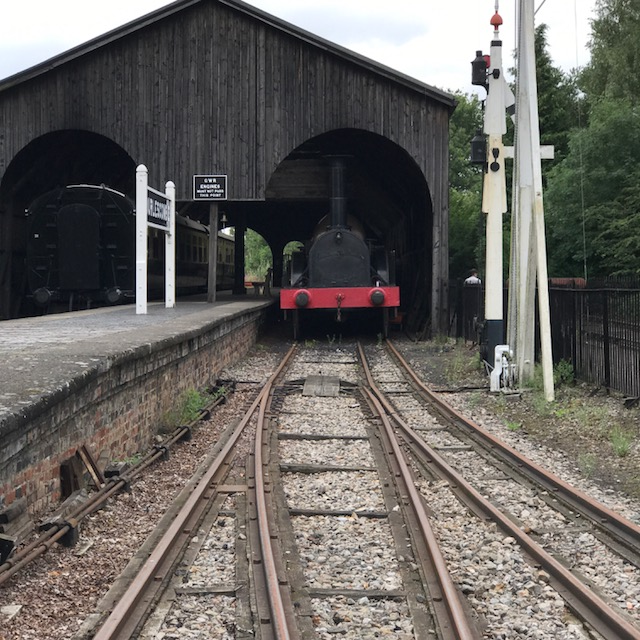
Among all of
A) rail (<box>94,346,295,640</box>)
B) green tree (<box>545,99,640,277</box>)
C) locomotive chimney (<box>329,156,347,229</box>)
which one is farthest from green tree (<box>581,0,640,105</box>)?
rail (<box>94,346,295,640</box>)

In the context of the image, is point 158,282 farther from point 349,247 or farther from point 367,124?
point 367,124

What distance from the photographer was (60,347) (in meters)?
7.06

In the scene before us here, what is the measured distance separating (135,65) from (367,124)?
5.60m

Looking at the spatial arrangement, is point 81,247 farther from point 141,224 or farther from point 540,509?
point 540,509

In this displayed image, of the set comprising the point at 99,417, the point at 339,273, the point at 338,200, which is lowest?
the point at 99,417

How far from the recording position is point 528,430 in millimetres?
8906

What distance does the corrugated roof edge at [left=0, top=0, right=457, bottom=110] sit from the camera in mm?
18688

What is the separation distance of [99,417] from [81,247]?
473 inches

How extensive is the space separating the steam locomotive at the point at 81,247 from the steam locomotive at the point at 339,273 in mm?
3581

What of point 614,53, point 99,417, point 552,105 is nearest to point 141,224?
point 99,417

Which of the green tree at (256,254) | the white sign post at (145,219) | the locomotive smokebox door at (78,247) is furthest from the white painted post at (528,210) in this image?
the green tree at (256,254)

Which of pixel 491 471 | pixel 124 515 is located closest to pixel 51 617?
pixel 124 515

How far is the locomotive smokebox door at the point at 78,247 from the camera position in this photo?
17.4 meters

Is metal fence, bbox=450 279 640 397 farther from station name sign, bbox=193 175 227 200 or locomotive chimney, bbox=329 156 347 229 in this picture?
station name sign, bbox=193 175 227 200
